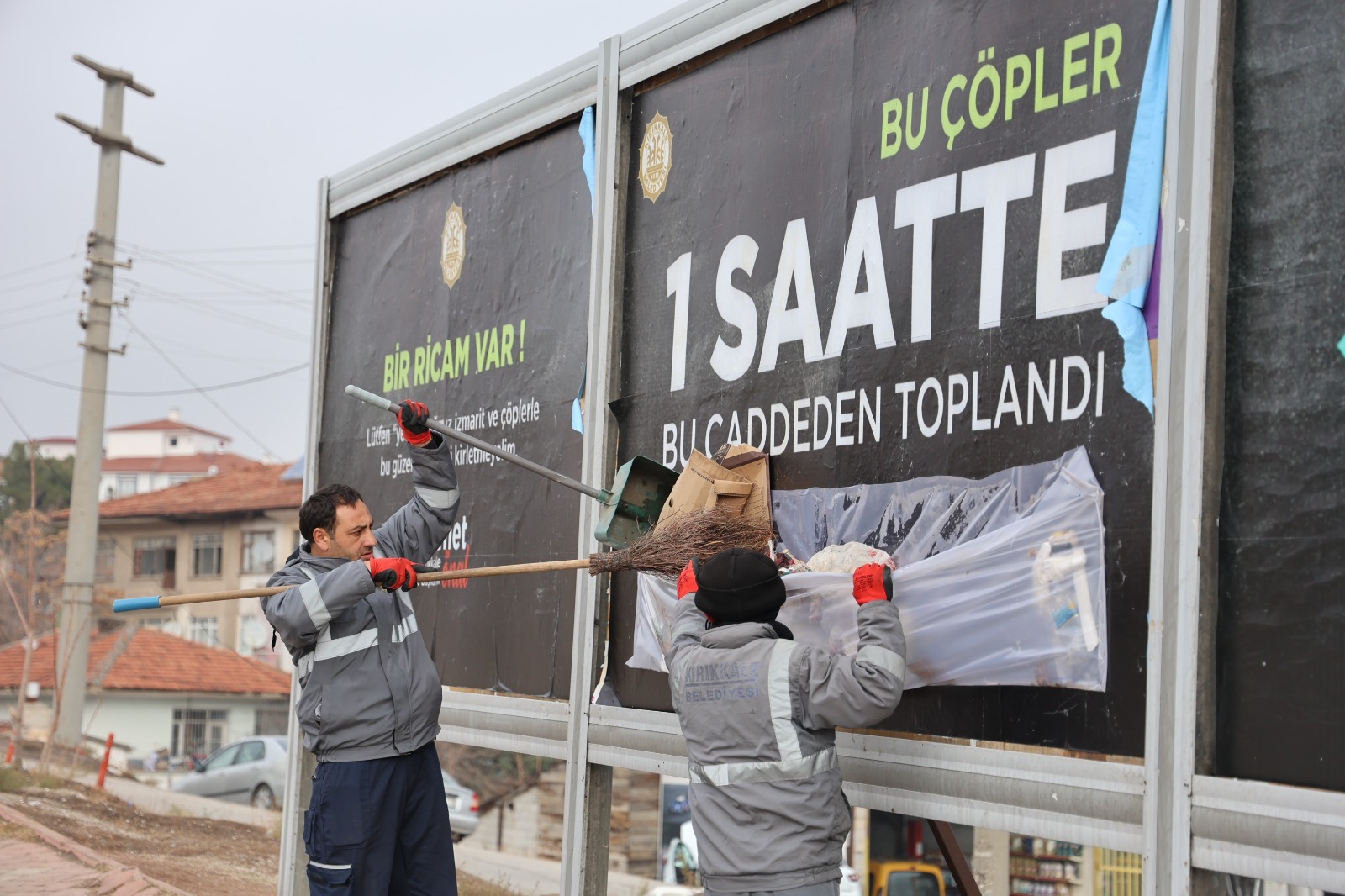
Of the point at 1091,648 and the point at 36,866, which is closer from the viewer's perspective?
the point at 1091,648

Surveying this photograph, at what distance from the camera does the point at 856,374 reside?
4.07 metres

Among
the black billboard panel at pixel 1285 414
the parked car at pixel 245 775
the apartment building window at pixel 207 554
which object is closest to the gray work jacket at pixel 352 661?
the black billboard panel at pixel 1285 414

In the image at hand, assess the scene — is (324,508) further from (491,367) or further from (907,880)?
(907,880)

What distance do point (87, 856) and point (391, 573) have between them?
6.60 metres

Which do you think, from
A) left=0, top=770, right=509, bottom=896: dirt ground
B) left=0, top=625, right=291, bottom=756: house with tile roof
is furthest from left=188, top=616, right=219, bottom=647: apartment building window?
left=0, top=770, right=509, bottom=896: dirt ground

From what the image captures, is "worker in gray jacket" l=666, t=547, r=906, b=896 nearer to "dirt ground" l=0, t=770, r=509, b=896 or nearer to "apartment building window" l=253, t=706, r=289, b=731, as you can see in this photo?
"dirt ground" l=0, t=770, r=509, b=896

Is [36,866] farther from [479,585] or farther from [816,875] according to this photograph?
[816,875]

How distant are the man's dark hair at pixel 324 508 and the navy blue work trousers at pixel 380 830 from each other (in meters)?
0.84

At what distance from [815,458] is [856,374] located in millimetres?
317

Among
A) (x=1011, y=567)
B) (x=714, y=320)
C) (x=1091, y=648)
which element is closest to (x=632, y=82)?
(x=714, y=320)

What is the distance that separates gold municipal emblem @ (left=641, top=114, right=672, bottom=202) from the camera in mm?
5027

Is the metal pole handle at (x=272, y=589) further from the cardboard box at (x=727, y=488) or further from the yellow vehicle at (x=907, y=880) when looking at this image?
the yellow vehicle at (x=907, y=880)

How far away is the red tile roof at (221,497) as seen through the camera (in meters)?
40.7

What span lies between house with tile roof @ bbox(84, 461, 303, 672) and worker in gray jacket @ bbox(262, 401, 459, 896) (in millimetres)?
35140
